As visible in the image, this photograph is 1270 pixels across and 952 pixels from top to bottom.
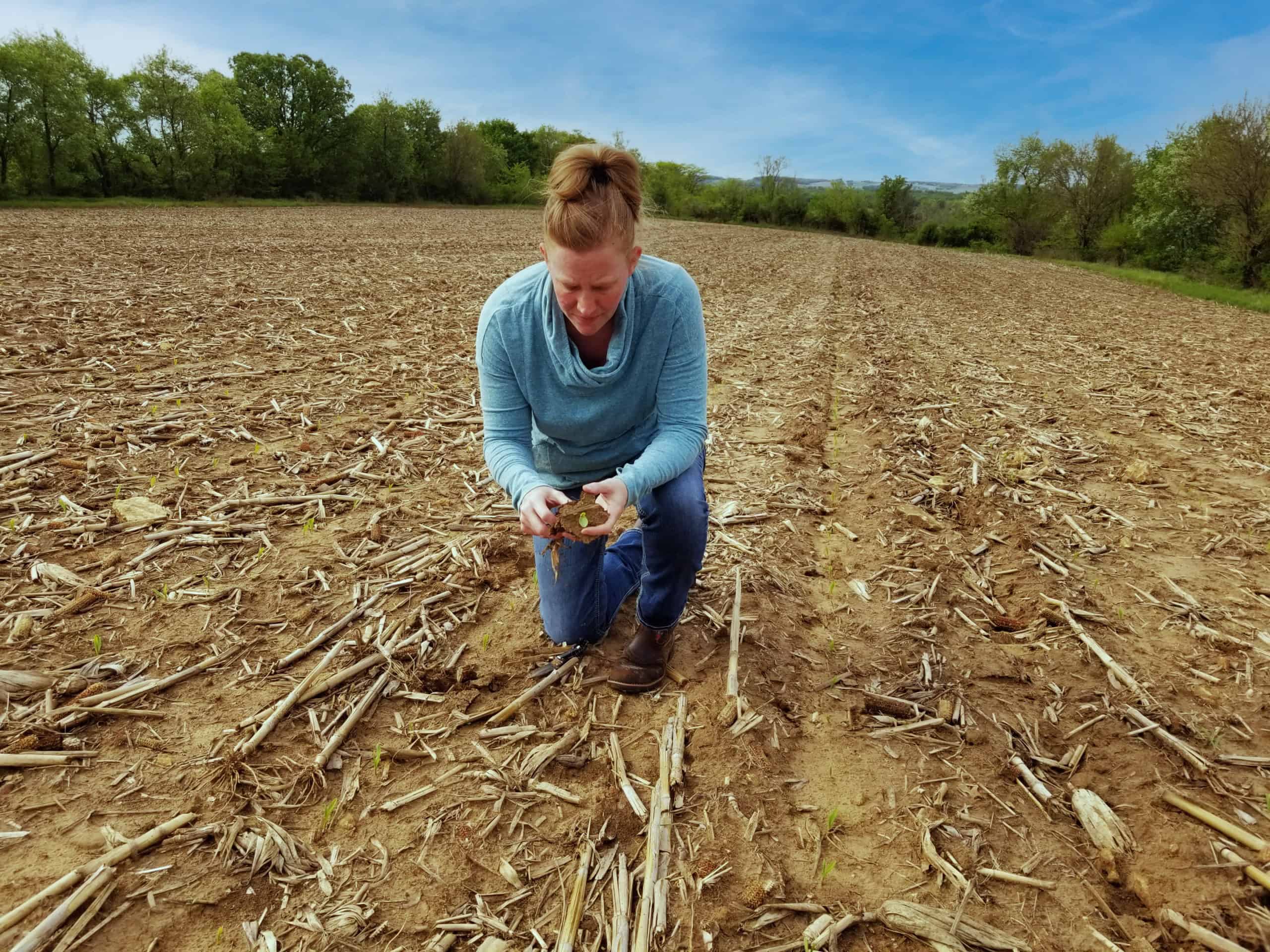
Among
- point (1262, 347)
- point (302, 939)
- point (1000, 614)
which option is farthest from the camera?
point (1262, 347)

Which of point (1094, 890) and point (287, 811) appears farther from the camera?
point (287, 811)

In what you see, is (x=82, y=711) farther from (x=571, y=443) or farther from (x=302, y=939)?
(x=571, y=443)

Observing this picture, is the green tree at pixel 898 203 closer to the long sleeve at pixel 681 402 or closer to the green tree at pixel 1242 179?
the green tree at pixel 1242 179

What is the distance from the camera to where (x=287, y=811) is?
252cm

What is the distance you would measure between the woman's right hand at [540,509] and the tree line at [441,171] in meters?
27.4

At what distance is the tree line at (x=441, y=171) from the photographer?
33812 millimetres

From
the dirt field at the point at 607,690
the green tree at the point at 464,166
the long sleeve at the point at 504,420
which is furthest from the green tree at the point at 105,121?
the long sleeve at the point at 504,420

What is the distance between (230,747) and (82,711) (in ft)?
2.32

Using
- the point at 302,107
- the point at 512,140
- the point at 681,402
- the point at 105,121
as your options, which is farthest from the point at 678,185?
the point at 681,402

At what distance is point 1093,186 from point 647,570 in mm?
67114

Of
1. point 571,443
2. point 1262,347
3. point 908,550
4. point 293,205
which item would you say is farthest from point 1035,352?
point 293,205

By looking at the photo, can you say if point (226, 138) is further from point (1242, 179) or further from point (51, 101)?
point (1242, 179)

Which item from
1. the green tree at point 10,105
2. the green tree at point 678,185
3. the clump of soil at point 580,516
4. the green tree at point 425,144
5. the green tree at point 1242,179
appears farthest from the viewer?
the green tree at point 678,185

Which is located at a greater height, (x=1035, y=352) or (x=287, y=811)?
(x=1035, y=352)
